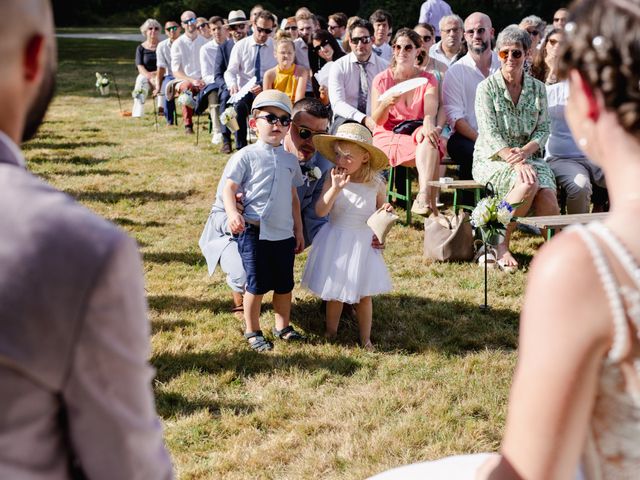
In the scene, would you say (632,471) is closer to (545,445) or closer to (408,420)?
(545,445)

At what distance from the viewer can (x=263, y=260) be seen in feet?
16.5

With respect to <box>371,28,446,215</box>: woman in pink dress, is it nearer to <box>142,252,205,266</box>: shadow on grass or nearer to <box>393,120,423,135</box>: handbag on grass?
<box>393,120,423,135</box>: handbag on grass

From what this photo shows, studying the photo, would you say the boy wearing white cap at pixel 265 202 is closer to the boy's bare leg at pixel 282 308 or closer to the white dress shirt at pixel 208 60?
the boy's bare leg at pixel 282 308

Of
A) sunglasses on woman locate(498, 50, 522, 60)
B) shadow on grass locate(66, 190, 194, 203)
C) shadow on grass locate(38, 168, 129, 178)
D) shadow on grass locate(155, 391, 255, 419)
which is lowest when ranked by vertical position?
shadow on grass locate(155, 391, 255, 419)

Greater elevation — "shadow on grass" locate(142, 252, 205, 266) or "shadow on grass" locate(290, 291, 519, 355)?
"shadow on grass" locate(142, 252, 205, 266)

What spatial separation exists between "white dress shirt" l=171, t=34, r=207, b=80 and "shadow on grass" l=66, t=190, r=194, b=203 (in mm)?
5123

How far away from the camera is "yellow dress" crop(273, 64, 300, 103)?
365 inches

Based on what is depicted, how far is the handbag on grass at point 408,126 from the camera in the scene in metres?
7.95

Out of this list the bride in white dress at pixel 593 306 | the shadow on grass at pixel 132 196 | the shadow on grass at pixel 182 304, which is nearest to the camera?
the bride in white dress at pixel 593 306

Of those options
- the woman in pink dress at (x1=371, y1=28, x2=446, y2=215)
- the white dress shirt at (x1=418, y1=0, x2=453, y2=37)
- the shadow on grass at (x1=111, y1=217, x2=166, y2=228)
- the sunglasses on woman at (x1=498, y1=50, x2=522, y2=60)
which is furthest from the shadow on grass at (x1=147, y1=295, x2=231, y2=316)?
the white dress shirt at (x1=418, y1=0, x2=453, y2=37)

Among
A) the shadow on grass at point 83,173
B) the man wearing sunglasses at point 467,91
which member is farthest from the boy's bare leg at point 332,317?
the shadow on grass at point 83,173

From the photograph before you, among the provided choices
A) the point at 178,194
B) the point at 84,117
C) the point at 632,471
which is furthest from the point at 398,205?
the point at 84,117

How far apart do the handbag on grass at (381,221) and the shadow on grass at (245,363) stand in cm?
82

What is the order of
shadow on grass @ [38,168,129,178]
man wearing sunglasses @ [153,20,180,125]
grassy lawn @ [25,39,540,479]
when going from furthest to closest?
man wearing sunglasses @ [153,20,180,125], shadow on grass @ [38,168,129,178], grassy lawn @ [25,39,540,479]
